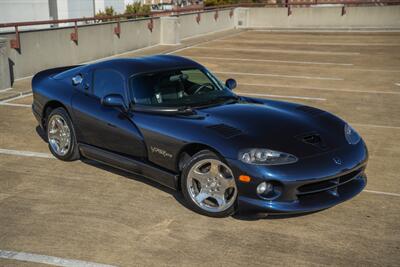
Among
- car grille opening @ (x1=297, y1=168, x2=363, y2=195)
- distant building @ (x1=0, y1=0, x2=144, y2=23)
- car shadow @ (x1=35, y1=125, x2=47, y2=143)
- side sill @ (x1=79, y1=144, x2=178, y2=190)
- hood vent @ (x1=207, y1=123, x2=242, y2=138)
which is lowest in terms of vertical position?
car shadow @ (x1=35, y1=125, x2=47, y2=143)

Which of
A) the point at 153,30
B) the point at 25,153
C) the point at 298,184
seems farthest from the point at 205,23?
the point at 298,184

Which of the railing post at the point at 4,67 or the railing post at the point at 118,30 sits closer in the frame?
the railing post at the point at 4,67

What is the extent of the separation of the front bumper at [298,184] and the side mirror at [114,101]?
1600 mm

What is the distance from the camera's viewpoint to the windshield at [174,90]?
18.2 feet

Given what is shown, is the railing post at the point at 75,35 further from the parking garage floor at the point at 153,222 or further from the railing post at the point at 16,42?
the parking garage floor at the point at 153,222

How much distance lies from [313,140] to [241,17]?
1007 inches

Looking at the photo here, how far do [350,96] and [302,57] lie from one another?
688 cm

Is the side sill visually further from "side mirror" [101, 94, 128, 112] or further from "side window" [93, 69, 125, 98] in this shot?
"side window" [93, 69, 125, 98]

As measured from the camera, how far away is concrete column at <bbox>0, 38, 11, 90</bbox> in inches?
435

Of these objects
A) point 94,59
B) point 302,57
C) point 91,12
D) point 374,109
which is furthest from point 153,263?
point 91,12

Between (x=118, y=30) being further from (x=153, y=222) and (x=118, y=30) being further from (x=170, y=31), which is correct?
(x=153, y=222)

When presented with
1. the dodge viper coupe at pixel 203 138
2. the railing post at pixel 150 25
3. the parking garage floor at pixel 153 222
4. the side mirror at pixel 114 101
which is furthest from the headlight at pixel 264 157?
the railing post at pixel 150 25

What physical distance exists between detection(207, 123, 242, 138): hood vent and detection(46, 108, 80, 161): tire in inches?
87.3

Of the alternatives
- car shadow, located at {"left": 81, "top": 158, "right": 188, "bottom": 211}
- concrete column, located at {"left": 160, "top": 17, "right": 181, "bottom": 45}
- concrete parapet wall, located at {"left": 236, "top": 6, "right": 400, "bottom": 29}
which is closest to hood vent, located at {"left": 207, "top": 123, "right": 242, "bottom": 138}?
car shadow, located at {"left": 81, "top": 158, "right": 188, "bottom": 211}
